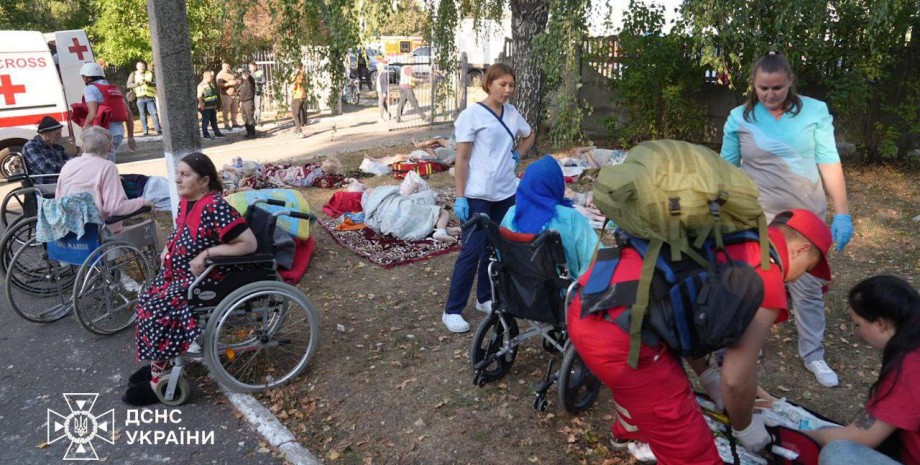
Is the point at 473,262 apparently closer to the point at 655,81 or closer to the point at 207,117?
the point at 655,81

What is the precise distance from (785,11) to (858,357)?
353 cm

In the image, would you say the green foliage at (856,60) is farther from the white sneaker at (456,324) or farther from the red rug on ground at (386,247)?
the white sneaker at (456,324)

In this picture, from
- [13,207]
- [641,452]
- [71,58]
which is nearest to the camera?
[641,452]

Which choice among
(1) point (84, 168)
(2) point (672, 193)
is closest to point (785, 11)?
(2) point (672, 193)

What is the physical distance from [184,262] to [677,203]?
288cm

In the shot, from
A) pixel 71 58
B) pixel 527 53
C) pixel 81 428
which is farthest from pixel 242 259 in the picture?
pixel 71 58


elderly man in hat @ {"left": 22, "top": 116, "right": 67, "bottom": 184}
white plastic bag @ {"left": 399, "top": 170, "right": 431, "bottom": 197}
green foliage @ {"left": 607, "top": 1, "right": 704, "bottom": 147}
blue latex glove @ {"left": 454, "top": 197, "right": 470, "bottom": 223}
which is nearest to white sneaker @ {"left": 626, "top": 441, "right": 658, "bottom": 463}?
blue latex glove @ {"left": 454, "top": 197, "right": 470, "bottom": 223}

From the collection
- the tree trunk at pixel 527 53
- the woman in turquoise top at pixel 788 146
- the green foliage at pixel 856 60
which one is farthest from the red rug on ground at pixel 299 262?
the green foliage at pixel 856 60

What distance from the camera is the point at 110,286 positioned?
4707 millimetres

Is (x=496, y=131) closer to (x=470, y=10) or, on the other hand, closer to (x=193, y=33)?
(x=470, y=10)

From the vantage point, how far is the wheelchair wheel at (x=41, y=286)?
5.07 metres

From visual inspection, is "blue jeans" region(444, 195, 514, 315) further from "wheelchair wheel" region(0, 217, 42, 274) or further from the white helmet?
the white helmet

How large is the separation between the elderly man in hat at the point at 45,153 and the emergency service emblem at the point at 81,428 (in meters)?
2.97

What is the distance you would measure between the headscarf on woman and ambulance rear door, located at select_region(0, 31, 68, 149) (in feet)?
31.6
